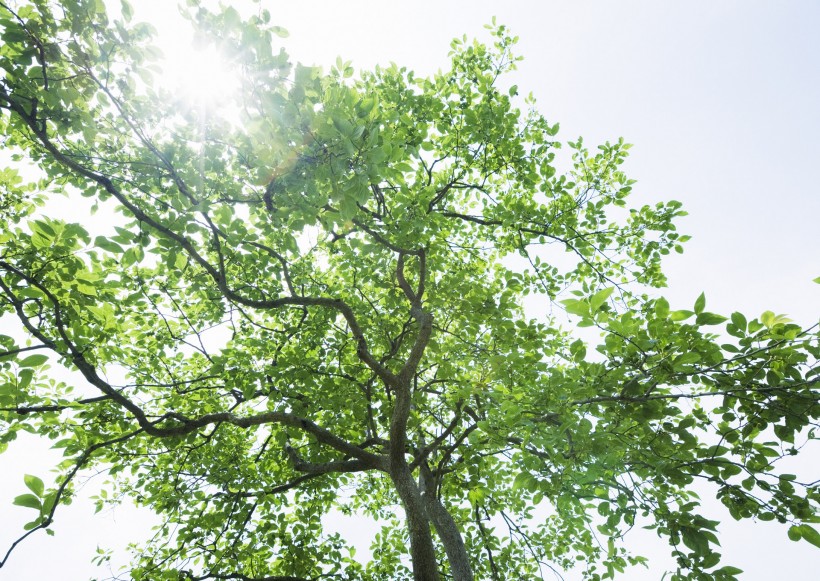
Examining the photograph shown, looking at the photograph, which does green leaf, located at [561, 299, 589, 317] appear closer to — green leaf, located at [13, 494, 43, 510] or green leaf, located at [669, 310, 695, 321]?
green leaf, located at [669, 310, 695, 321]

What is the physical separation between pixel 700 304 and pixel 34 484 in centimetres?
417

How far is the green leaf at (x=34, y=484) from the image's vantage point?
8.46ft

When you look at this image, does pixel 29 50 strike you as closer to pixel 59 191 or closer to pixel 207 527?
pixel 59 191

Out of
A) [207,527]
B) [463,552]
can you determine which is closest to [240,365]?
[207,527]

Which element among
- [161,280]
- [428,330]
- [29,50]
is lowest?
[428,330]

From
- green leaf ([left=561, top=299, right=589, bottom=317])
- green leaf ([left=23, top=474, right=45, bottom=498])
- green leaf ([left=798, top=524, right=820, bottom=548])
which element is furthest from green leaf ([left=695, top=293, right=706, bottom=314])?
green leaf ([left=23, top=474, right=45, bottom=498])

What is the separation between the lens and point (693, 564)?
109 inches

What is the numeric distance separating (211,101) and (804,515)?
17.2 feet

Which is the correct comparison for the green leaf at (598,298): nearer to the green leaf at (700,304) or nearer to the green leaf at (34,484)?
the green leaf at (700,304)

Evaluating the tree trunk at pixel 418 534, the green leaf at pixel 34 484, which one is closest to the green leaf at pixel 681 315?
the green leaf at pixel 34 484

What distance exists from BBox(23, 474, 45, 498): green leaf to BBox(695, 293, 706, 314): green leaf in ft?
13.5

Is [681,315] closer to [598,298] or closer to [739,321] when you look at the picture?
[739,321]

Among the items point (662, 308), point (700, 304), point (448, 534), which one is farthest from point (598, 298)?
point (448, 534)

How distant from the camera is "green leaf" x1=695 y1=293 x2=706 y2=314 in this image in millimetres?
2573
